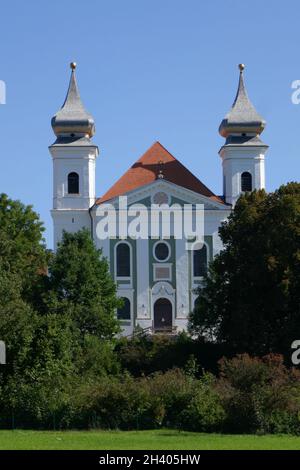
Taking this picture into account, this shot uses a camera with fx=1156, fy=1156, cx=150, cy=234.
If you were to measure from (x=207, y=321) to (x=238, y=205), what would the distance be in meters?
5.64

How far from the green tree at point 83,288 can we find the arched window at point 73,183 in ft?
46.4

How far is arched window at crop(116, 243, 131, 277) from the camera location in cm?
6938

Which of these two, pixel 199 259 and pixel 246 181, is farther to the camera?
pixel 246 181

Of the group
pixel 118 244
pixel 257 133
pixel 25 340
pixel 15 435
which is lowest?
pixel 15 435

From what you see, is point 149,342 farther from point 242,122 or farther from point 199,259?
point 242,122

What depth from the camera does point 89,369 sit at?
46.5 m

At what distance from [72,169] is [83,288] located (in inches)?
718

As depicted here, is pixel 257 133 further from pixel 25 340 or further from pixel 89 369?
pixel 25 340

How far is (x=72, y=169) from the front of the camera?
71875 mm

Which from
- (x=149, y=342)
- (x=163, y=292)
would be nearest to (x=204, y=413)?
(x=149, y=342)

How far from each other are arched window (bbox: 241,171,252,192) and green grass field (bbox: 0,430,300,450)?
38.4 meters

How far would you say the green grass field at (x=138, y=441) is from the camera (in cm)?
2811

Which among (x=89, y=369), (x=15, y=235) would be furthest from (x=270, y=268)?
(x=15, y=235)

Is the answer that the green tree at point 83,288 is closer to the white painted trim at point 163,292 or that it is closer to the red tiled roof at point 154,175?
the white painted trim at point 163,292
